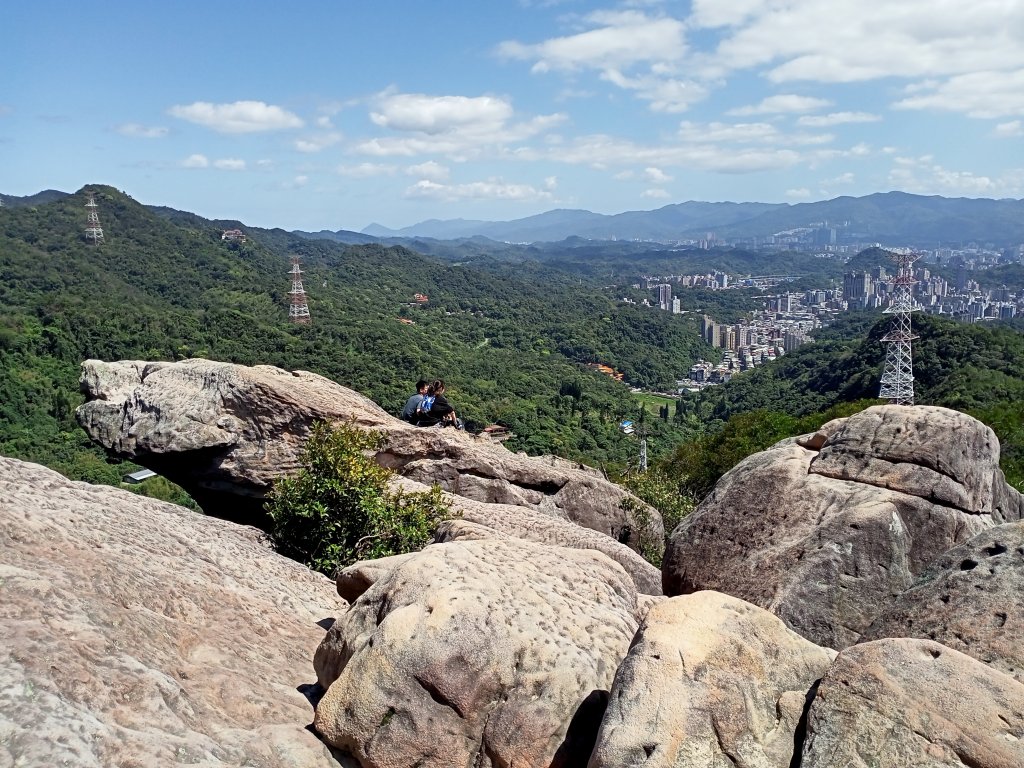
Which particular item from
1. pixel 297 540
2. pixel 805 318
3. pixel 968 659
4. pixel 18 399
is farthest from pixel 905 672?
pixel 805 318

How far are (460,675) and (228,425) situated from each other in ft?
24.7

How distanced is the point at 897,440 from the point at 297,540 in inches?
282

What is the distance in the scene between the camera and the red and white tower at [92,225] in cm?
9781

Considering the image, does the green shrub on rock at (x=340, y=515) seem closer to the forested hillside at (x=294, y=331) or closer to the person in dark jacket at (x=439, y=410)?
the person in dark jacket at (x=439, y=410)

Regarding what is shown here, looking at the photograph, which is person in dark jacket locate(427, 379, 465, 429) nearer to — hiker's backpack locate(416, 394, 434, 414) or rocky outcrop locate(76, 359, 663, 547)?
hiker's backpack locate(416, 394, 434, 414)

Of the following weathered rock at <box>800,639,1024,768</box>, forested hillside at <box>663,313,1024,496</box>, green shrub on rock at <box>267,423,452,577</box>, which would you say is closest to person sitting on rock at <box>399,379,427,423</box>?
green shrub on rock at <box>267,423,452,577</box>

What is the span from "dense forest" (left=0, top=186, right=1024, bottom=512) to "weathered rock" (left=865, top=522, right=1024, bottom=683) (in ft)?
50.5

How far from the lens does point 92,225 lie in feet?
330

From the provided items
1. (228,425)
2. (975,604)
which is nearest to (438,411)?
(228,425)

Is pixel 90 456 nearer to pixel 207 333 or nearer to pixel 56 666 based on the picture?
pixel 207 333

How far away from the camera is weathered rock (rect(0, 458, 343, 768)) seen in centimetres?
407

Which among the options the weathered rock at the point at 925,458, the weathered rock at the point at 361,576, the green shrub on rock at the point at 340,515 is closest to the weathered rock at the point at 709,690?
the weathered rock at the point at 361,576

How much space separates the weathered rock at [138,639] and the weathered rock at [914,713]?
3039 millimetres

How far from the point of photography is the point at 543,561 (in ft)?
21.7
